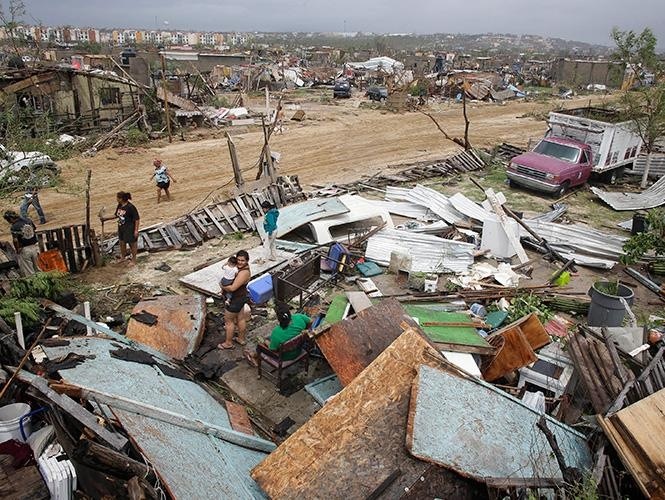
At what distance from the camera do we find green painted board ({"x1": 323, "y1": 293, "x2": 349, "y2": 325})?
7.72 m

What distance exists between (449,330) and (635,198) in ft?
42.5

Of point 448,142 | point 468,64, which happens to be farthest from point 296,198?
point 468,64

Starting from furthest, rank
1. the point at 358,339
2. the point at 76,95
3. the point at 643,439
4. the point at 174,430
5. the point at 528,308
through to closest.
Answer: the point at 76,95 → the point at 528,308 → the point at 358,339 → the point at 174,430 → the point at 643,439

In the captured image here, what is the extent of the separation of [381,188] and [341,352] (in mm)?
11519

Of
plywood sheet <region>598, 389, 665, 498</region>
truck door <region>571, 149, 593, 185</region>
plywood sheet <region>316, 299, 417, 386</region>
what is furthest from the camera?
truck door <region>571, 149, 593, 185</region>

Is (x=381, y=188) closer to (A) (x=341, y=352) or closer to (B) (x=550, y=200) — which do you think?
(B) (x=550, y=200)

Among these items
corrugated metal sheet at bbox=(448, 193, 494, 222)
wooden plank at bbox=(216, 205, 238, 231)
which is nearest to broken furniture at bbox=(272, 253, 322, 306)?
wooden plank at bbox=(216, 205, 238, 231)

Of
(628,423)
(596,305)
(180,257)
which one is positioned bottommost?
(180,257)

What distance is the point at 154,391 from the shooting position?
5.60m

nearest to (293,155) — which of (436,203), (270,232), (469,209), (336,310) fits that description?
(436,203)

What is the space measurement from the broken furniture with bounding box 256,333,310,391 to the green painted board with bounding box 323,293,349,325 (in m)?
0.53

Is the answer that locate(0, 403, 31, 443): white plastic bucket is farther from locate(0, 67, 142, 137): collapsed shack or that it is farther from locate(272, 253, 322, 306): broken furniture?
locate(0, 67, 142, 137): collapsed shack

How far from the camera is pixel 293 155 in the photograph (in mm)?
22266

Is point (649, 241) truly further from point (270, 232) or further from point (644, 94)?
point (644, 94)
